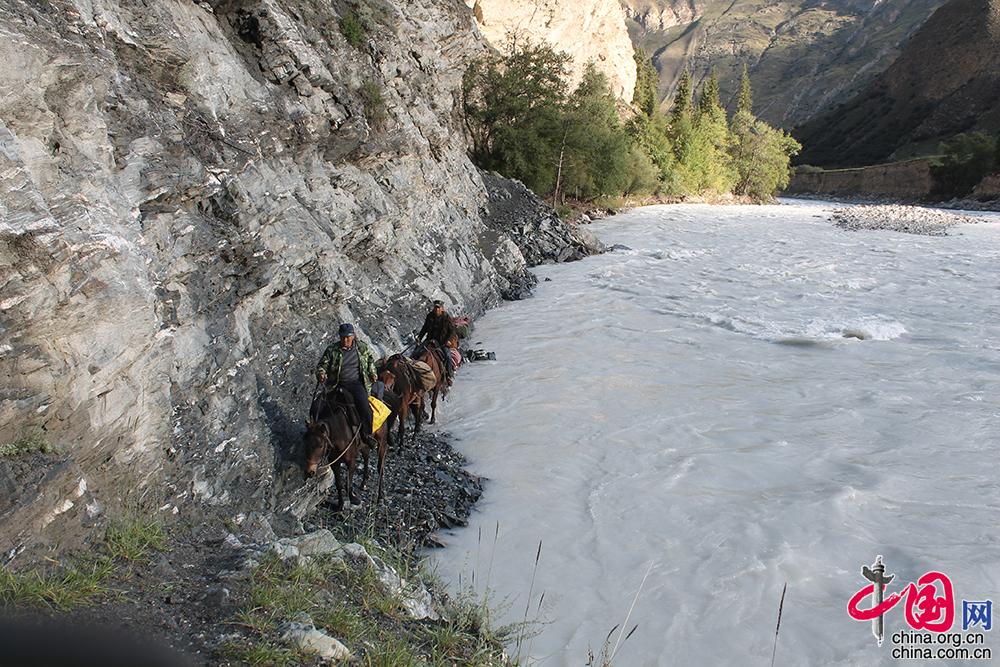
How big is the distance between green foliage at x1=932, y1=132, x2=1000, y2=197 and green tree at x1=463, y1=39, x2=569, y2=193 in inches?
1958

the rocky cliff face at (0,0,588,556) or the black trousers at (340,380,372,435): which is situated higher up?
the rocky cliff face at (0,0,588,556)

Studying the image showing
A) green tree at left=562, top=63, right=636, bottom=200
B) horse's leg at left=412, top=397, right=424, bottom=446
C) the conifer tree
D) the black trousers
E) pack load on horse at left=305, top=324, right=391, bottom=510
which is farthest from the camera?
the conifer tree

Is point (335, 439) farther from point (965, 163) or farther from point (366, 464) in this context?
point (965, 163)

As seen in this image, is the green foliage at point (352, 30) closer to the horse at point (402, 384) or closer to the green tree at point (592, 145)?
the horse at point (402, 384)

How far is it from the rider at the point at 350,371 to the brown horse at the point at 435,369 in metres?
2.42

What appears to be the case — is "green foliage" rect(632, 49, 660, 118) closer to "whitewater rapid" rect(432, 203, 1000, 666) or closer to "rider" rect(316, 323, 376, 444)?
"whitewater rapid" rect(432, 203, 1000, 666)

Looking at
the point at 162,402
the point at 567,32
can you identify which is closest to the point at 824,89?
the point at 567,32

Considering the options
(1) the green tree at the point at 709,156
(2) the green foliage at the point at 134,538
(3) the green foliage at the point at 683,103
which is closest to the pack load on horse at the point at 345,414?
(2) the green foliage at the point at 134,538

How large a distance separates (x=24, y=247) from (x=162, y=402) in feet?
6.75

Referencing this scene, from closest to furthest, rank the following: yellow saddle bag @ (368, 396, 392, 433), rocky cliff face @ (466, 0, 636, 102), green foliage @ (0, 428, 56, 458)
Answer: green foliage @ (0, 428, 56, 458) → yellow saddle bag @ (368, 396, 392, 433) → rocky cliff face @ (466, 0, 636, 102)

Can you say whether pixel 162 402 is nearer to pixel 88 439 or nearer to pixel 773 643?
pixel 88 439

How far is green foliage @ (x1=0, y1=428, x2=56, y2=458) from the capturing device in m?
4.61

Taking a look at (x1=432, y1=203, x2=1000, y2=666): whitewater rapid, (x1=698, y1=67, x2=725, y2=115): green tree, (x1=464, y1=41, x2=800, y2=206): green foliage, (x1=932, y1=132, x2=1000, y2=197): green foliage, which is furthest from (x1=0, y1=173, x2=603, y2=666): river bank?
(x1=698, y1=67, x2=725, y2=115): green tree

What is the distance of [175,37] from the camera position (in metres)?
7.97
